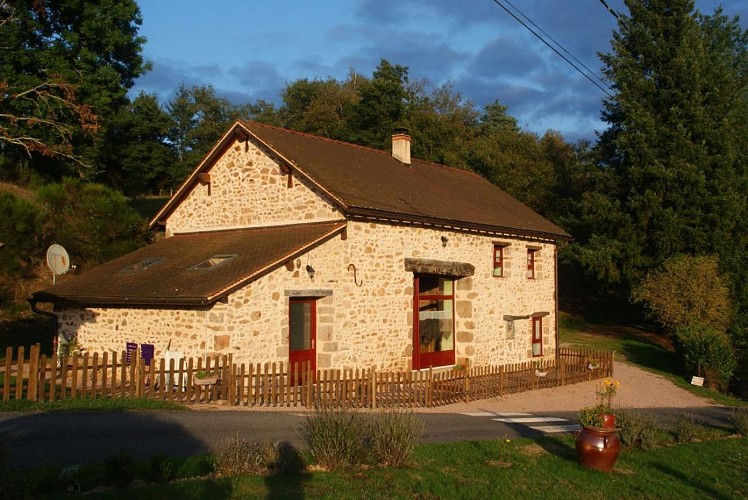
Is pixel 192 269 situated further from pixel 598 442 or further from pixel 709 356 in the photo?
pixel 709 356

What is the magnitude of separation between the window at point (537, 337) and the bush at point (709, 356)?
4.64 m

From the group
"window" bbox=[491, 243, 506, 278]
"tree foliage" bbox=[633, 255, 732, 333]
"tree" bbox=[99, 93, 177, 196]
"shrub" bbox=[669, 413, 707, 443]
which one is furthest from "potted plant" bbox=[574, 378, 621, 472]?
"tree" bbox=[99, 93, 177, 196]

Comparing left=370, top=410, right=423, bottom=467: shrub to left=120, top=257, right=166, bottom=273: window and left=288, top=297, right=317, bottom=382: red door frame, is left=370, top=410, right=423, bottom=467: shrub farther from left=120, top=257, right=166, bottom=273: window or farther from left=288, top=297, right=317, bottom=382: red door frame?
left=120, top=257, right=166, bottom=273: window

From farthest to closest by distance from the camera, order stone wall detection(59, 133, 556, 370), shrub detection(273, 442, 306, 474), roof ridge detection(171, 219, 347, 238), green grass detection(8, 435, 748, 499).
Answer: roof ridge detection(171, 219, 347, 238) < stone wall detection(59, 133, 556, 370) < shrub detection(273, 442, 306, 474) < green grass detection(8, 435, 748, 499)

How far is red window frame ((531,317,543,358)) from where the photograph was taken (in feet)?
73.0

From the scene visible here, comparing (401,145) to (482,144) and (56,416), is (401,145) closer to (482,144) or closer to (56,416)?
(56,416)

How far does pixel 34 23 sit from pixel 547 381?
2352 centimetres

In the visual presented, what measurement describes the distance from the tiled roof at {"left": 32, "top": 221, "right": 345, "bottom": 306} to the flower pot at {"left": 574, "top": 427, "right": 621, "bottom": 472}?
7.67 meters

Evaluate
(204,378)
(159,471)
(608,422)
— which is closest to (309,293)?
(204,378)

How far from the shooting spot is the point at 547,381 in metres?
18.0

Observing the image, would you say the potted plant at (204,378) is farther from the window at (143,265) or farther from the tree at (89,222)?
the tree at (89,222)

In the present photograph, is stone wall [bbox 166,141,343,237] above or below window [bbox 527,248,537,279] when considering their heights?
above

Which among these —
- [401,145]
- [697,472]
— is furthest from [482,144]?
[697,472]

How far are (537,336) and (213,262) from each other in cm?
1205
